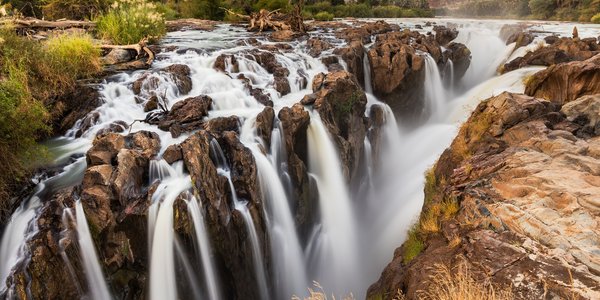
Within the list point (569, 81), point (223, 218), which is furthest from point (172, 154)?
point (569, 81)

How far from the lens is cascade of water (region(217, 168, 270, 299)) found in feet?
22.3

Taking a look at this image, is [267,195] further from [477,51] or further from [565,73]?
[477,51]

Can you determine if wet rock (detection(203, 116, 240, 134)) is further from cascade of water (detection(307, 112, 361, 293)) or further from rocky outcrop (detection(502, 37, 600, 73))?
rocky outcrop (detection(502, 37, 600, 73))

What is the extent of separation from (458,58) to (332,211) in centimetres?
1316

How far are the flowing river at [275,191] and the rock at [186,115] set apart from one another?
229 millimetres

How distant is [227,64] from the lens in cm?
1140

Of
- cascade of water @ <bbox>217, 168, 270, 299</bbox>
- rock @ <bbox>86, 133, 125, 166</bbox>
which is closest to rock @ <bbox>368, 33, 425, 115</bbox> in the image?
cascade of water @ <bbox>217, 168, 270, 299</bbox>

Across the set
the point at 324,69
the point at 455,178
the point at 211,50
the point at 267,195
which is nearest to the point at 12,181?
the point at 267,195

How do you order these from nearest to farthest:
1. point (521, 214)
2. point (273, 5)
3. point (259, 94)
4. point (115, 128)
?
point (521, 214) → point (115, 128) → point (259, 94) → point (273, 5)

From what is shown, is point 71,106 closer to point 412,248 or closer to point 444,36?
point 412,248

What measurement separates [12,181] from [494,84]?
16.9m

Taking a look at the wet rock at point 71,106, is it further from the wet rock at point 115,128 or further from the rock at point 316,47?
the rock at point 316,47

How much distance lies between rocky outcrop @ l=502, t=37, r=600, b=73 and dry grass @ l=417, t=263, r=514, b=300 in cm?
1488

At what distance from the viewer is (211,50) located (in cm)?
1320
